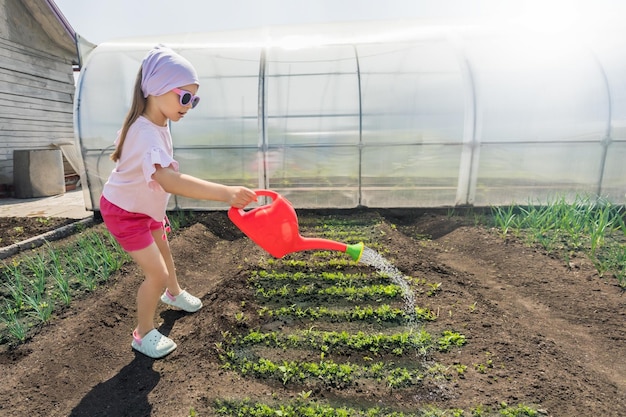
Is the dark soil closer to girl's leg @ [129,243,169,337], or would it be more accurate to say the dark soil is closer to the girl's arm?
girl's leg @ [129,243,169,337]

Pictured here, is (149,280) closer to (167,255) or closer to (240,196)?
(167,255)

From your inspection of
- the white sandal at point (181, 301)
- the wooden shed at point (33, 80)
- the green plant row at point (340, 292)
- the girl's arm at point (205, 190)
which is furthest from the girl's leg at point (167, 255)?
the wooden shed at point (33, 80)

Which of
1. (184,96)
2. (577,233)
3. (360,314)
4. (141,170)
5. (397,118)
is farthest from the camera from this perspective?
(397,118)

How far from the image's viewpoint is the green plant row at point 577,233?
10.4 ft

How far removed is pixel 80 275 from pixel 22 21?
7.05 m

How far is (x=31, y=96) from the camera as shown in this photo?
25.2 ft

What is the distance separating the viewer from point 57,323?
2.52 meters

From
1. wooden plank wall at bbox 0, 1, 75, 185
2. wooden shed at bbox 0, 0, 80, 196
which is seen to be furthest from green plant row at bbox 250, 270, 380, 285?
wooden plank wall at bbox 0, 1, 75, 185

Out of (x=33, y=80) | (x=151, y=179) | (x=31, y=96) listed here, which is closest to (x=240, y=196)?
(x=151, y=179)

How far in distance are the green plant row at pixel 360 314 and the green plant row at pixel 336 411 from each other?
74 cm

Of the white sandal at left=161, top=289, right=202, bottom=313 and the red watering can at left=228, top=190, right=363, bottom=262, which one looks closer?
the red watering can at left=228, top=190, right=363, bottom=262

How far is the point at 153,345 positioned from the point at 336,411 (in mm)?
1091

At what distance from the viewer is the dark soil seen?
180 centimetres

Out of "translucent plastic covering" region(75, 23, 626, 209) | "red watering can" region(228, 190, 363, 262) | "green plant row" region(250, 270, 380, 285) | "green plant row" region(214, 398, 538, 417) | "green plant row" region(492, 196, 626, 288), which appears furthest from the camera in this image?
"translucent plastic covering" region(75, 23, 626, 209)
